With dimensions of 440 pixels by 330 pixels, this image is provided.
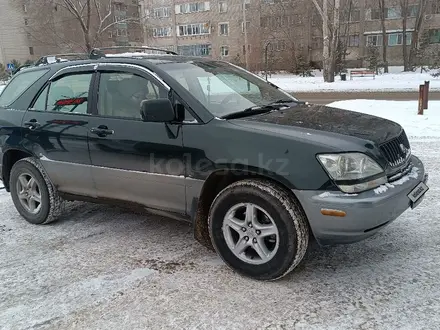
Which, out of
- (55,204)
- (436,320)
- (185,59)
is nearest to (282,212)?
(436,320)

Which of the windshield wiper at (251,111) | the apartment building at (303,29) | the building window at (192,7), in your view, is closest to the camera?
the windshield wiper at (251,111)

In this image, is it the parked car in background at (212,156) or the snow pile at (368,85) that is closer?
the parked car in background at (212,156)

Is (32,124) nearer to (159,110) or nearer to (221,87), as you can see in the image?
(159,110)

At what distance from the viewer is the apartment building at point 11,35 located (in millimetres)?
54688

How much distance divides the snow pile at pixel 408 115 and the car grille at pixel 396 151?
200 inches

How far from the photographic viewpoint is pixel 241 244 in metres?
3.23

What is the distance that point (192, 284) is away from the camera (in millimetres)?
3182

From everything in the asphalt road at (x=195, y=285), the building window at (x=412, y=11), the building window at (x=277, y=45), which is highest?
the building window at (x=412, y=11)

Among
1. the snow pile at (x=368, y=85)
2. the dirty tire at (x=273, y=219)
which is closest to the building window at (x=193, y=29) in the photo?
the snow pile at (x=368, y=85)

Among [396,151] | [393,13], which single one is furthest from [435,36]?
[396,151]

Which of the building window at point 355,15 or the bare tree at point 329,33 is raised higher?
the building window at point 355,15

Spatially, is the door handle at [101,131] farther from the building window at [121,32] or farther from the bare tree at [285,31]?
the building window at [121,32]

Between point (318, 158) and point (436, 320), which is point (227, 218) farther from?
point (436, 320)

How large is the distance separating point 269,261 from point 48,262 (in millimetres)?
2014
